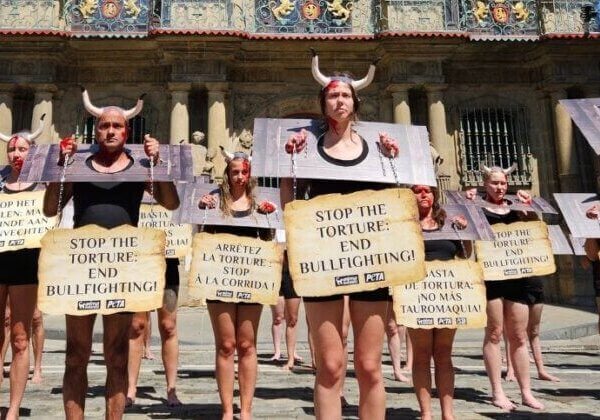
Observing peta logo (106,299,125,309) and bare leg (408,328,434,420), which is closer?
peta logo (106,299,125,309)

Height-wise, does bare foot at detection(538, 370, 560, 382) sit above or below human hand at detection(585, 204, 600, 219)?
below

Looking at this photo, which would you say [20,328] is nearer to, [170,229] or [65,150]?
[65,150]

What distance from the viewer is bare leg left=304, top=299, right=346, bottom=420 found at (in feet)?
9.45

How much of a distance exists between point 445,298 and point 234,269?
67.3 inches

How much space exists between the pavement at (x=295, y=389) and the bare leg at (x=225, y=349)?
0.49 meters

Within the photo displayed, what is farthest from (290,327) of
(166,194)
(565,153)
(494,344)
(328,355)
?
(565,153)

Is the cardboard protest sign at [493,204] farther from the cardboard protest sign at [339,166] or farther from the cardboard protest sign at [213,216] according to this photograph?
the cardboard protest sign at [339,166]

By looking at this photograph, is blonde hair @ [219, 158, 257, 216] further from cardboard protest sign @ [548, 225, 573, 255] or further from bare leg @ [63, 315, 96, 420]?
cardboard protest sign @ [548, 225, 573, 255]

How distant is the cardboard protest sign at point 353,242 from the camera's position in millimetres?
2943

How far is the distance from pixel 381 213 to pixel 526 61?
55.7 feet

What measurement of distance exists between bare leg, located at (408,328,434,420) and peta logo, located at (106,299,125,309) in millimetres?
2200

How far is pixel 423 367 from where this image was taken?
4.03 meters

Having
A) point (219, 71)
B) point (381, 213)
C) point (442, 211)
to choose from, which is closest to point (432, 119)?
point (219, 71)

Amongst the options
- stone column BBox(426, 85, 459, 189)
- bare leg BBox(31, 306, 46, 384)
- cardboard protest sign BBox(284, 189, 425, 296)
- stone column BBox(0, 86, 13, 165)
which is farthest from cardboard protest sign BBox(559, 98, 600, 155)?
stone column BBox(0, 86, 13, 165)
